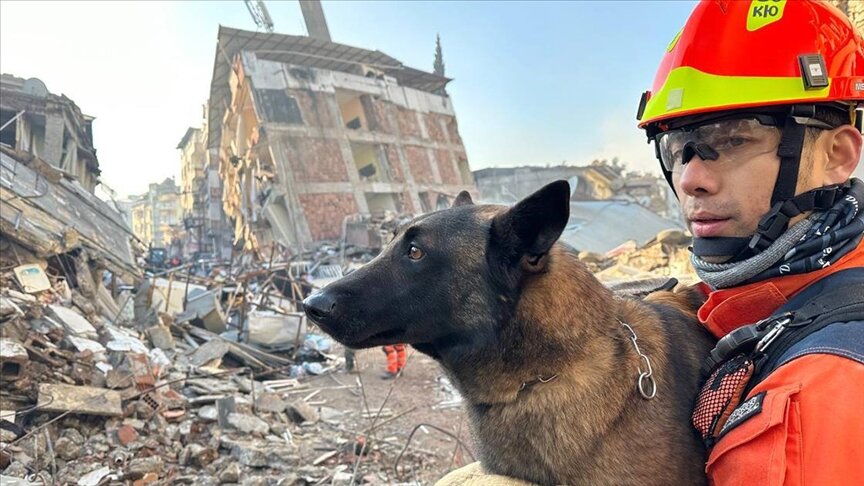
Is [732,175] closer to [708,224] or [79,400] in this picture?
[708,224]

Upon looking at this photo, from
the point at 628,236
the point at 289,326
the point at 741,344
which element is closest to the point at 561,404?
the point at 741,344

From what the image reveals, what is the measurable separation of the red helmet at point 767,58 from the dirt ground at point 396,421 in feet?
12.1

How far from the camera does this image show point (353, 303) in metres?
2.05

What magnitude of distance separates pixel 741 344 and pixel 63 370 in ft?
26.8

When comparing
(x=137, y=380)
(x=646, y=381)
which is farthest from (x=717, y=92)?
(x=137, y=380)

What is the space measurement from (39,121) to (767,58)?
24.8 m

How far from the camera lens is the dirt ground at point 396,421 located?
247 inches

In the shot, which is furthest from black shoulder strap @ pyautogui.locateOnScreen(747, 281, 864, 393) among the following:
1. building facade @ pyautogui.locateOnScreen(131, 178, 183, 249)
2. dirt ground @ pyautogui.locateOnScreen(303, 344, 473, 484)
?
building facade @ pyautogui.locateOnScreen(131, 178, 183, 249)

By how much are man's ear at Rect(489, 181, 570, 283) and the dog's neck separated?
91mm

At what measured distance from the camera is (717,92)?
163 cm

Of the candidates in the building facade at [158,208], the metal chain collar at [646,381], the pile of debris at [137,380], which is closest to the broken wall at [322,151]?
the pile of debris at [137,380]

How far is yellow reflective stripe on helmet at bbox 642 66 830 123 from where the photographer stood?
5.07 feet

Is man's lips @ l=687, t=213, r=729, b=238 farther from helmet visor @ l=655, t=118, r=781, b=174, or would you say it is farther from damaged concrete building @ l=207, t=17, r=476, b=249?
damaged concrete building @ l=207, t=17, r=476, b=249

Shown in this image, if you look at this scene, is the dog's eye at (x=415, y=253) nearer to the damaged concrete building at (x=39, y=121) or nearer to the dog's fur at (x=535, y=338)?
the dog's fur at (x=535, y=338)
